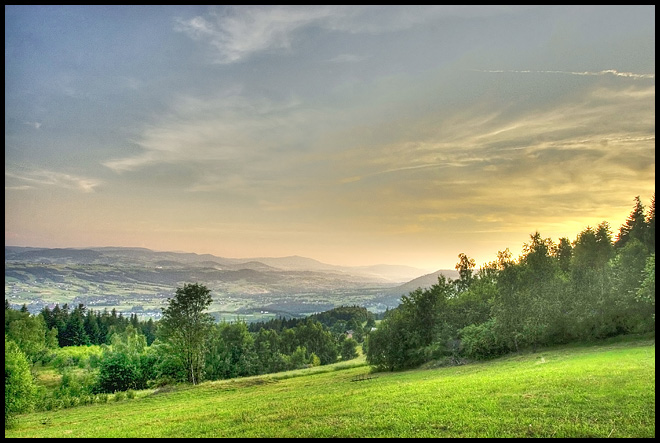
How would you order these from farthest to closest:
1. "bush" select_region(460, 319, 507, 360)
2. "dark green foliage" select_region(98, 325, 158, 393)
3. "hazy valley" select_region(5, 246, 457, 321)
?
"hazy valley" select_region(5, 246, 457, 321) < "dark green foliage" select_region(98, 325, 158, 393) < "bush" select_region(460, 319, 507, 360)

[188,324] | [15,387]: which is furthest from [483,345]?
[15,387]

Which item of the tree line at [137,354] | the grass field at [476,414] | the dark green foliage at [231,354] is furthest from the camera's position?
the dark green foliage at [231,354]

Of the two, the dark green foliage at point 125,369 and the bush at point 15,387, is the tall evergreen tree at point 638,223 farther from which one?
the dark green foliage at point 125,369

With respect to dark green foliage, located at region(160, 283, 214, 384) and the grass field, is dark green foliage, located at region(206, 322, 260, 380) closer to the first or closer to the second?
dark green foliage, located at region(160, 283, 214, 384)

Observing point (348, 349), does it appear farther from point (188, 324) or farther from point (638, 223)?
point (638, 223)

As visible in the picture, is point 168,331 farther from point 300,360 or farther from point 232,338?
point 300,360

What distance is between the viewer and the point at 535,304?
33.5 m

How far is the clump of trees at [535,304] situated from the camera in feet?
100

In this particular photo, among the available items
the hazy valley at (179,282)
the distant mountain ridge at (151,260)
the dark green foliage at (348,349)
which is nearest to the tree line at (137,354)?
the dark green foliage at (348,349)

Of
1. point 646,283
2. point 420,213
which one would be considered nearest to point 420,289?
point 646,283

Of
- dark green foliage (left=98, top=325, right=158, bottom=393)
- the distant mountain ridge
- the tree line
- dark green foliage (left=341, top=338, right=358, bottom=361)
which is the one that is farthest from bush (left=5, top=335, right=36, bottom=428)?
the distant mountain ridge

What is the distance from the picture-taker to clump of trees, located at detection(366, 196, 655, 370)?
100ft

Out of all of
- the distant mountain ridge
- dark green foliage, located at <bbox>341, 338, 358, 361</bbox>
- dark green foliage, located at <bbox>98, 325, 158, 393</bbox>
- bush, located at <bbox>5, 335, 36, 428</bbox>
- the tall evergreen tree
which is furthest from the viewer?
the distant mountain ridge

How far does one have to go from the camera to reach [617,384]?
12531 mm
